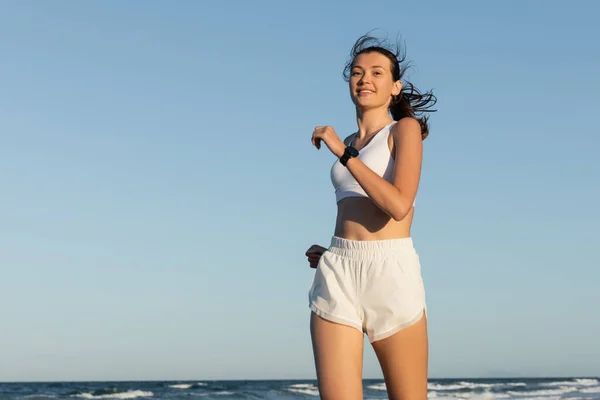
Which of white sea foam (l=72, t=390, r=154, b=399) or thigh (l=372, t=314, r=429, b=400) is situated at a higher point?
white sea foam (l=72, t=390, r=154, b=399)

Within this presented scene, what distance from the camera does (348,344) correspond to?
3756mm

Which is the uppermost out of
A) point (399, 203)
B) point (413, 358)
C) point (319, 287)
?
point (399, 203)

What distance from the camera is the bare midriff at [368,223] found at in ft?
12.7

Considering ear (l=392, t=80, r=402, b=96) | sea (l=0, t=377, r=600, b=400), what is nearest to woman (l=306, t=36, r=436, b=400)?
ear (l=392, t=80, r=402, b=96)

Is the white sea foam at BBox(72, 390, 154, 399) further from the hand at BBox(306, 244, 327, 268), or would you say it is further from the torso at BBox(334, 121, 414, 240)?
the torso at BBox(334, 121, 414, 240)

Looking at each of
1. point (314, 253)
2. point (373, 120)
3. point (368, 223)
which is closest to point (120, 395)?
point (314, 253)

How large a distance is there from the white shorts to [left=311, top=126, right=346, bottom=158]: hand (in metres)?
0.49

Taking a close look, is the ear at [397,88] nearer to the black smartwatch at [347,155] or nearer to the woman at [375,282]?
the woman at [375,282]

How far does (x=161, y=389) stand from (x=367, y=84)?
38687mm

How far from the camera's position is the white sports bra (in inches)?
153

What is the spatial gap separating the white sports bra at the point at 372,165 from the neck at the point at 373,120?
11cm

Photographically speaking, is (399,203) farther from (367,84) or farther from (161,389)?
(161,389)

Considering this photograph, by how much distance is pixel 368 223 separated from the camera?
12.7 ft

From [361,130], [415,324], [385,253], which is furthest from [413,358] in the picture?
[361,130]
